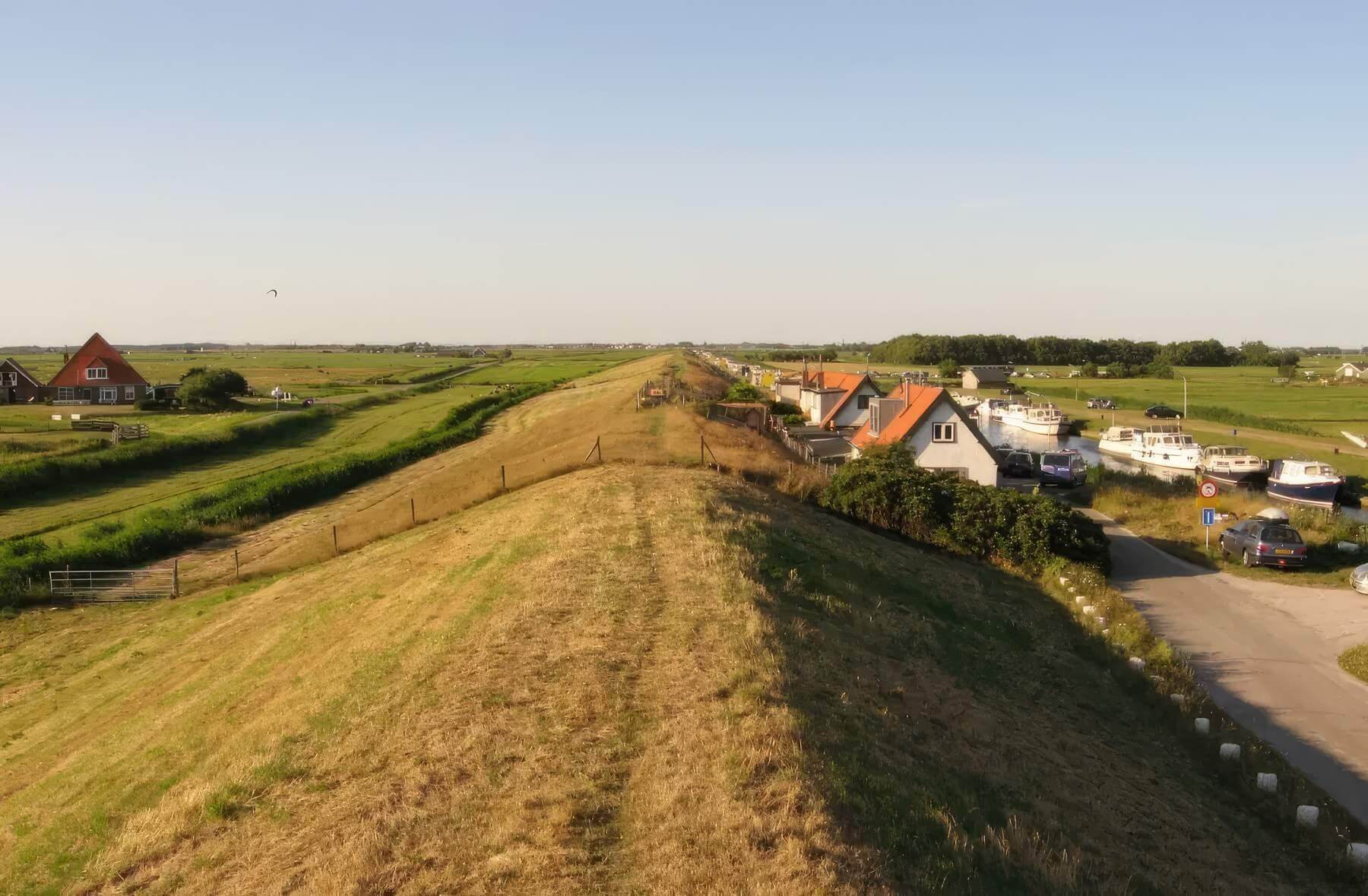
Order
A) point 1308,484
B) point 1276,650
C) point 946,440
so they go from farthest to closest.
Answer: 1. point 1308,484
2. point 946,440
3. point 1276,650

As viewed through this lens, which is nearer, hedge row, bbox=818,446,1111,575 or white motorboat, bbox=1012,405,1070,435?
Answer: hedge row, bbox=818,446,1111,575

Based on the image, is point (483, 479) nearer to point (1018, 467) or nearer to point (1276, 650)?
point (1276, 650)

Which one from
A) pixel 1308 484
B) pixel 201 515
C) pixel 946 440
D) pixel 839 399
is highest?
pixel 839 399

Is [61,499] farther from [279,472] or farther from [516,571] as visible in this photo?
[516,571]

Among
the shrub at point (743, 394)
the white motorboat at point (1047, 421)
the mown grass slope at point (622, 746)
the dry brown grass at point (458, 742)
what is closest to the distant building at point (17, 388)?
the shrub at point (743, 394)

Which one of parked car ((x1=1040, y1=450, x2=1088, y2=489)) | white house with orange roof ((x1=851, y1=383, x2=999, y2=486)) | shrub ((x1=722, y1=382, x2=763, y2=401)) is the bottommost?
parked car ((x1=1040, y1=450, x2=1088, y2=489))

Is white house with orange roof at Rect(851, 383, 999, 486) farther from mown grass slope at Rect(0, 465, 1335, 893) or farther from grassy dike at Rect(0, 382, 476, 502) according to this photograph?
grassy dike at Rect(0, 382, 476, 502)

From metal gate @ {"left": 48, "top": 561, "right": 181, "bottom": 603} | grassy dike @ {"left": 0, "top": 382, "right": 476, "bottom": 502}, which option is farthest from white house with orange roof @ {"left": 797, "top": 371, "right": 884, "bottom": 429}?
metal gate @ {"left": 48, "top": 561, "right": 181, "bottom": 603}

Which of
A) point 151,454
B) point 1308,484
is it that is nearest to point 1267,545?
point 1308,484
